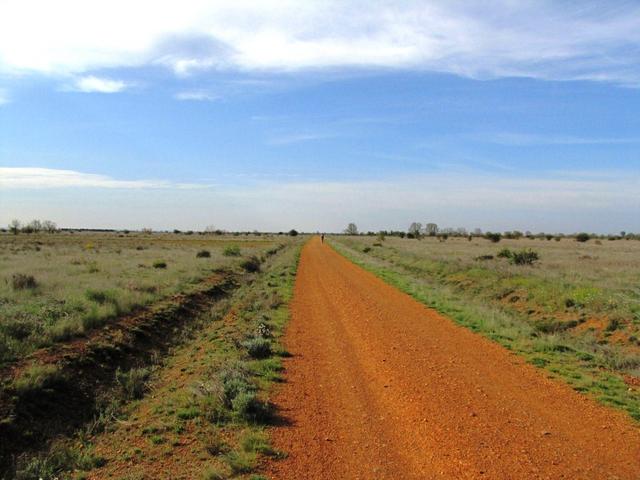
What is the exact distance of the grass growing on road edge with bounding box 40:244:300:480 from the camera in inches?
214

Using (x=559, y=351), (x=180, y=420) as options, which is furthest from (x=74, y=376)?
(x=559, y=351)

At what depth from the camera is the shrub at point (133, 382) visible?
8.51 meters

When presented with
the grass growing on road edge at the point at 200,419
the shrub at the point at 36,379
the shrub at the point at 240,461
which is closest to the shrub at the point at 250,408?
the grass growing on road edge at the point at 200,419

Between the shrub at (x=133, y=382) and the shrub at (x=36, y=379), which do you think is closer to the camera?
the shrub at (x=36, y=379)

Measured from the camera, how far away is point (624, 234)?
5408 inches

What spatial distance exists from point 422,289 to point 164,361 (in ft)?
43.7

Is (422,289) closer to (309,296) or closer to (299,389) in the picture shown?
(309,296)

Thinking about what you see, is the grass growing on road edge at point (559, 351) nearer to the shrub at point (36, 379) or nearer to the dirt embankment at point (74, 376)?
the dirt embankment at point (74, 376)

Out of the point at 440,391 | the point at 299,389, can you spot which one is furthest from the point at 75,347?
the point at 440,391

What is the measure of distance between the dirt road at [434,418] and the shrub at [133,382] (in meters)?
2.80

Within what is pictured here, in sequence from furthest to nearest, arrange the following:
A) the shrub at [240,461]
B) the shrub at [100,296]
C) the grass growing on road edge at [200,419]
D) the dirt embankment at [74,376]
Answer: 1. the shrub at [100,296]
2. the dirt embankment at [74,376]
3. the grass growing on road edge at [200,419]
4. the shrub at [240,461]

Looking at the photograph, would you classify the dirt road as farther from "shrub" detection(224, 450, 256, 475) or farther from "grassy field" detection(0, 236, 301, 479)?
"grassy field" detection(0, 236, 301, 479)

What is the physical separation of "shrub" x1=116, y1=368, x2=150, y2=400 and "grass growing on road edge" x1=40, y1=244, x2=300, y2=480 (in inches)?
5.5

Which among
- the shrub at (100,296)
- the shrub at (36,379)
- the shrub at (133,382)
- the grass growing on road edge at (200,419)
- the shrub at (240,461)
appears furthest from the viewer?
the shrub at (100,296)
